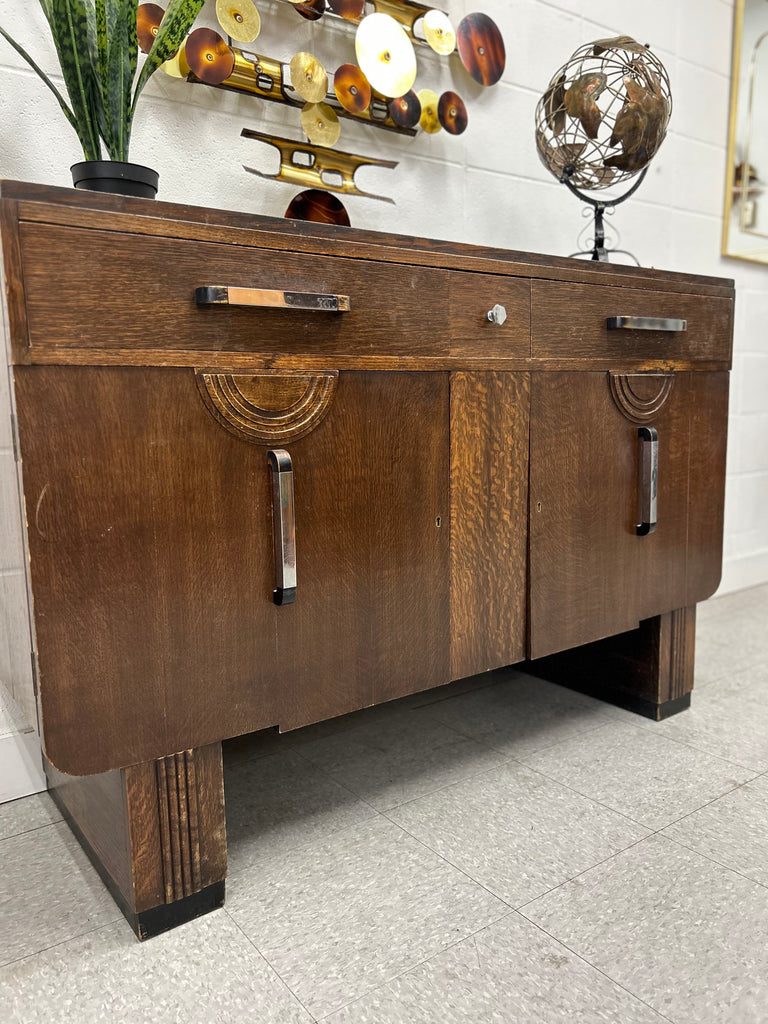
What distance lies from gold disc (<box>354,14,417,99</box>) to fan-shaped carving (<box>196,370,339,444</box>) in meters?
0.92

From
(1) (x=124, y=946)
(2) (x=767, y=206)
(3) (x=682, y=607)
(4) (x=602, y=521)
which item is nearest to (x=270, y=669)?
(1) (x=124, y=946)

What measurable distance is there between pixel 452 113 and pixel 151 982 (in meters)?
1.74

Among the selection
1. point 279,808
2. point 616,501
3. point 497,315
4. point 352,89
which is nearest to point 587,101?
point 352,89

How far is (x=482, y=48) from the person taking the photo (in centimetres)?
177

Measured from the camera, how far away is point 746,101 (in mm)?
2488

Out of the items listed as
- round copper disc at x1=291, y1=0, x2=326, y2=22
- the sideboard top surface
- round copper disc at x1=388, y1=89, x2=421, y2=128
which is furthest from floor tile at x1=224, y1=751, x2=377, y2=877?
round copper disc at x1=291, y1=0, x2=326, y2=22

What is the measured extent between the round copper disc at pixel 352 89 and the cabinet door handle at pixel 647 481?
88 centimetres

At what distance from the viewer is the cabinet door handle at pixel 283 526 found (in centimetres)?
93

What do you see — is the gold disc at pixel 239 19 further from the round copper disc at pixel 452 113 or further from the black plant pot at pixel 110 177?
the black plant pot at pixel 110 177

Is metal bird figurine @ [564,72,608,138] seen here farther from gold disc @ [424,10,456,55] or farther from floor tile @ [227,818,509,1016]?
floor tile @ [227,818,509,1016]

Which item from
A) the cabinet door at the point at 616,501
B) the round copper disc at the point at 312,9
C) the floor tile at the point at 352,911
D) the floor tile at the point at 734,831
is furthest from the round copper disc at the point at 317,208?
the floor tile at the point at 734,831

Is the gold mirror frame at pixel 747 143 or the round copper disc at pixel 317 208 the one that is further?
the gold mirror frame at pixel 747 143

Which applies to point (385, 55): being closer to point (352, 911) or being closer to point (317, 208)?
point (317, 208)

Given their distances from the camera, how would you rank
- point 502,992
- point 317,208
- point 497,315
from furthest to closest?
point 317,208 → point 497,315 → point 502,992
